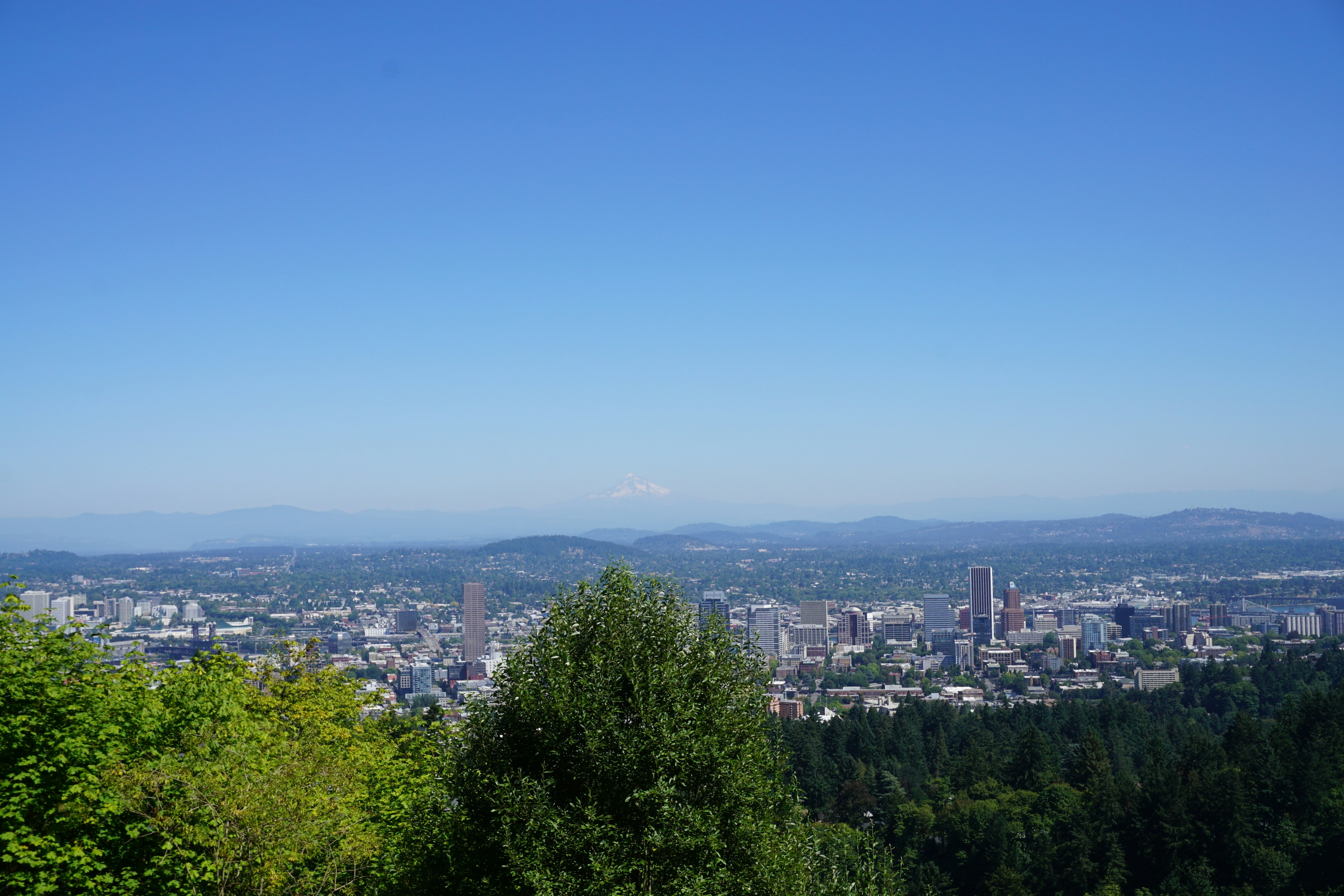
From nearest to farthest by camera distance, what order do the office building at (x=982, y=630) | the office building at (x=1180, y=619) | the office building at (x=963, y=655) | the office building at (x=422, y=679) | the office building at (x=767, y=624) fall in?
the office building at (x=422, y=679), the office building at (x=963, y=655), the office building at (x=767, y=624), the office building at (x=1180, y=619), the office building at (x=982, y=630)

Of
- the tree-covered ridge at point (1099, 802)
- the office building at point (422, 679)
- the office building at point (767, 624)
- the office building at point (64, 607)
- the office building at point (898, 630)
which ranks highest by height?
the tree-covered ridge at point (1099, 802)

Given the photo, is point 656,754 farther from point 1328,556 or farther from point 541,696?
point 1328,556

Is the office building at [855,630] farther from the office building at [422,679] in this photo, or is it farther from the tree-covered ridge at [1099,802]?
the tree-covered ridge at [1099,802]

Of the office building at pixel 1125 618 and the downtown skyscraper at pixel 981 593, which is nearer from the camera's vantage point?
the office building at pixel 1125 618

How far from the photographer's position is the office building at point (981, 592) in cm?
13338

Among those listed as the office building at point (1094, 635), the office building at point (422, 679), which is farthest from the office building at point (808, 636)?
the office building at point (422, 679)

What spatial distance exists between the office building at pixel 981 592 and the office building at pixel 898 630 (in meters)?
10.5

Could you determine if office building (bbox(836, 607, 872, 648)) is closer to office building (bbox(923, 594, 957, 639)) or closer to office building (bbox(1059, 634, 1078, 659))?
office building (bbox(923, 594, 957, 639))

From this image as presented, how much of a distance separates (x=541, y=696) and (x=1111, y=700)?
51.9 meters

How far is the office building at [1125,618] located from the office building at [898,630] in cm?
2211

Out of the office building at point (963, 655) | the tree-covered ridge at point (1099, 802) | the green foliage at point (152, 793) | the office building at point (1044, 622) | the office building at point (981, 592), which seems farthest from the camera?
the office building at point (981, 592)

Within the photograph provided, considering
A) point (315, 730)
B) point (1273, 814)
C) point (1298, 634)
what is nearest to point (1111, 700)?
point (1273, 814)

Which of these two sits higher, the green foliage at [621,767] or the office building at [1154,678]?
the green foliage at [621,767]

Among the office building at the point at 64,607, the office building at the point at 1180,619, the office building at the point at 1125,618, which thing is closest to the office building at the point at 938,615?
the office building at the point at 1125,618
